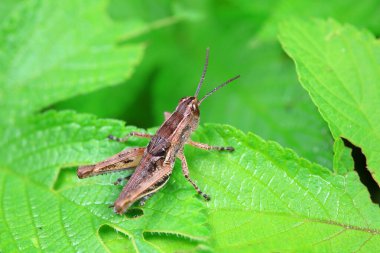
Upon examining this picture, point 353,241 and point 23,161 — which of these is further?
point 23,161

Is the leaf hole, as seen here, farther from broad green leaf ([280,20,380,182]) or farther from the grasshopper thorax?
broad green leaf ([280,20,380,182])

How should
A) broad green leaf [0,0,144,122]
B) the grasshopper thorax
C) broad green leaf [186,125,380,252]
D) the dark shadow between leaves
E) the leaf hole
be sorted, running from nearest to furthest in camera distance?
1. broad green leaf [186,125,380,252]
2. the leaf hole
3. the grasshopper thorax
4. broad green leaf [0,0,144,122]
5. the dark shadow between leaves

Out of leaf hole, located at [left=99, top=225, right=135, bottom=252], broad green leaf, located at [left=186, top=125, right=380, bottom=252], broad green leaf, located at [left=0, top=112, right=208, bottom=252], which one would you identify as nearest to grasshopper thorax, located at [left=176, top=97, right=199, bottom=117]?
broad green leaf, located at [left=0, top=112, right=208, bottom=252]

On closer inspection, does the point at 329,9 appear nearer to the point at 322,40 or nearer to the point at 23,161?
the point at 322,40

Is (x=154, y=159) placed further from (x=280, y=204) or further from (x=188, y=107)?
(x=280, y=204)

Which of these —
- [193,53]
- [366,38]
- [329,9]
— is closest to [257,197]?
[366,38]

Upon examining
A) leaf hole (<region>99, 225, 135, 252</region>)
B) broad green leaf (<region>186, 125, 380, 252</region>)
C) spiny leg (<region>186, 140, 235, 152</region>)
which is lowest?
leaf hole (<region>99, 225, 135, 252</region>)
